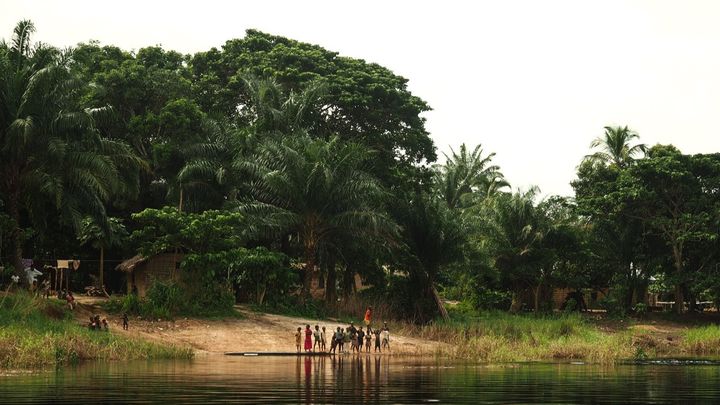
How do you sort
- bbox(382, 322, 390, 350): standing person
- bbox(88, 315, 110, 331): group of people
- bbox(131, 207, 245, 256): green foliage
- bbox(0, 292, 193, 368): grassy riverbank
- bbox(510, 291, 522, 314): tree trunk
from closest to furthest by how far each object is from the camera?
bbox(0, 292, 193, 368): grassy riverbank
bbox(88, 315, 110, 331): group of people
bbox(382, 322, 390, 350): standing person
bbox(131, 207, 245, 256): green foliage
bbox(510, 291, 522, 314): tree trunk

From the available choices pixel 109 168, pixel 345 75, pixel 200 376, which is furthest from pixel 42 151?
pixel 345 75

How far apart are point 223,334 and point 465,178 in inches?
1336

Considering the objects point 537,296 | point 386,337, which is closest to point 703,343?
point 386,337

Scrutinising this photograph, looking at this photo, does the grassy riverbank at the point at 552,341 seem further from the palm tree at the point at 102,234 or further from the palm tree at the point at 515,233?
the palm tree at the point at 102,234

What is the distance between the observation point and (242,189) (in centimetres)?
4559

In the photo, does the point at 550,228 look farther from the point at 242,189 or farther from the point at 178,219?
the point at 178,219

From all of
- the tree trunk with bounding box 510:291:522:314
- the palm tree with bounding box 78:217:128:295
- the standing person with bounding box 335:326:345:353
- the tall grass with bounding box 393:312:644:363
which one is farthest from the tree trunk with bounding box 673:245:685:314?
the palm tree with bounding box 78:217:128:295

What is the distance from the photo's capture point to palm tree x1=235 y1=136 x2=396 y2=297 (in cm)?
4219

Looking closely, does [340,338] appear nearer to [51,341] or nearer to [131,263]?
[51,341]

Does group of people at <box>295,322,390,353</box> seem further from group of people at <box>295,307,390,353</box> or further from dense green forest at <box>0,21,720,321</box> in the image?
dense green forest at <box>0,21,720,321</box>

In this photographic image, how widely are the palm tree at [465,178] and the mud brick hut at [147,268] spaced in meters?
25.4

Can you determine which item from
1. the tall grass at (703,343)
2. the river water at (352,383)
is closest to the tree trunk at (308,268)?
the river water at (352,383)

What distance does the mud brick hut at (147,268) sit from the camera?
1665 inches

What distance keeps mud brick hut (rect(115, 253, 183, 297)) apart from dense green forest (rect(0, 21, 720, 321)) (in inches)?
31.9
